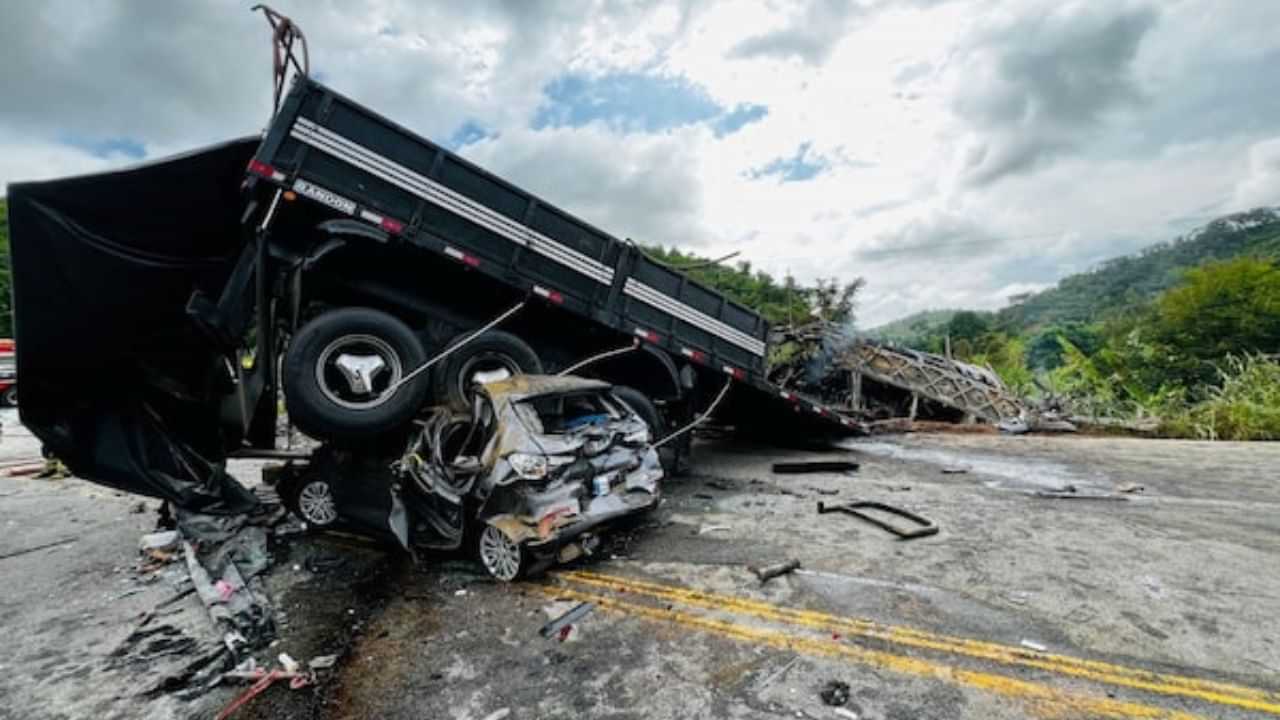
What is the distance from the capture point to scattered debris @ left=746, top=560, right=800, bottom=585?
418cm

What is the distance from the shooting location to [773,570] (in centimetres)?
424

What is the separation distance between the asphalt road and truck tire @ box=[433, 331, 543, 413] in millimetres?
1721

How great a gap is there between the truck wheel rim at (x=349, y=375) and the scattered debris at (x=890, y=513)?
4499 millimetres

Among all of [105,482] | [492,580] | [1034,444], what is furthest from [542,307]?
[1034,444]

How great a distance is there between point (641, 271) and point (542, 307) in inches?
51.1

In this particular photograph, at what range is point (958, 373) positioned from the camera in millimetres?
13484

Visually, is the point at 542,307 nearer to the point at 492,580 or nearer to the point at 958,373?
the point at 492,580

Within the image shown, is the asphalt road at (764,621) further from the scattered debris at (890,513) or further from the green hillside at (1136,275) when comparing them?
the green hillside at (1136,275)

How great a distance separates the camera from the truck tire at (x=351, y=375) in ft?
17.5

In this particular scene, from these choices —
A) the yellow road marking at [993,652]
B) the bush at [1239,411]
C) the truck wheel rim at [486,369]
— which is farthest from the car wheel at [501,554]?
the bush at [1239,411]

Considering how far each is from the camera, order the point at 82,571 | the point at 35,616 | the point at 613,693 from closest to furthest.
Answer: the point at 613,693 < the point at 35,616 < the point at 82,571

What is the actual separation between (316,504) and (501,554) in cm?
262

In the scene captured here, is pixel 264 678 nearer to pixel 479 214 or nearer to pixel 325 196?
pixel 325 196

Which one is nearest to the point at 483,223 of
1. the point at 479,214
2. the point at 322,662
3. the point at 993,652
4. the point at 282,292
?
the point at 479,214
